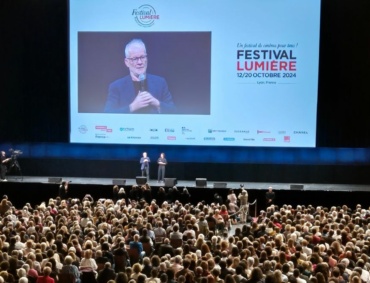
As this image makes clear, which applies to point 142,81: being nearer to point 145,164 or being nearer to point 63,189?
point 145,164

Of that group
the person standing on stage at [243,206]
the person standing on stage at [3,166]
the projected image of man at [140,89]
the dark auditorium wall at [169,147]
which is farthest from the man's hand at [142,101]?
the person standing on stage at [243,206]

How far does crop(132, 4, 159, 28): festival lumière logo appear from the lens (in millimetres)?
28109

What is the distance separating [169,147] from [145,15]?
5.41 metres

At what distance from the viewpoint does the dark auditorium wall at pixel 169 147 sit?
27391 millimetres

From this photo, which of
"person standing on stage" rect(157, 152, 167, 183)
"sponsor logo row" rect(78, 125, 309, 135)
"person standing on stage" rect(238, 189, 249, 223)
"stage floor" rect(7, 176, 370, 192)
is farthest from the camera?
"sponsor logo row" rect(78, 125, 309, 135)

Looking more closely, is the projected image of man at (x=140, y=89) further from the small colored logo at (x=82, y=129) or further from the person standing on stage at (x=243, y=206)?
the person standing on stage at (x=243, y=206)

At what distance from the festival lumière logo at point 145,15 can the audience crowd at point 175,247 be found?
32.7ft

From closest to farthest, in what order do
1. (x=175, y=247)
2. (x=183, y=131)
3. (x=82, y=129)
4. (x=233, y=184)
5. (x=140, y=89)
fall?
(x=175, y=247) → (x=233, y=184) → (x=183, y=131) → (x=140, y=89) → (x=82, y=129)

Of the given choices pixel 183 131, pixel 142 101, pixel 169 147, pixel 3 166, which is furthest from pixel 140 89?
pixel 3 166

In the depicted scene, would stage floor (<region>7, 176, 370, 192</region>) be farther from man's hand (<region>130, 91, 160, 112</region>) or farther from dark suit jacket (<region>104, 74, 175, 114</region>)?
man's hand (<region>130, 91, 160, 112</region>)

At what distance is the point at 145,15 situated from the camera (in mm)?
28172

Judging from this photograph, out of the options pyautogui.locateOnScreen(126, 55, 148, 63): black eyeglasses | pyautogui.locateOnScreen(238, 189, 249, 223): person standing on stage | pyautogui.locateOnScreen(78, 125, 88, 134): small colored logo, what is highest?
pyautogui.locateOnScreen(126, 55, 148, 63): black eyeglasses

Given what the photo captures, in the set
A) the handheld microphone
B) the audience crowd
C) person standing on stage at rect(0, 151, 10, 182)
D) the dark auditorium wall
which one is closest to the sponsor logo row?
the dark auditorium wall

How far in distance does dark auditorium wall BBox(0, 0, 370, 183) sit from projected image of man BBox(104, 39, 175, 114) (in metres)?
2.03
